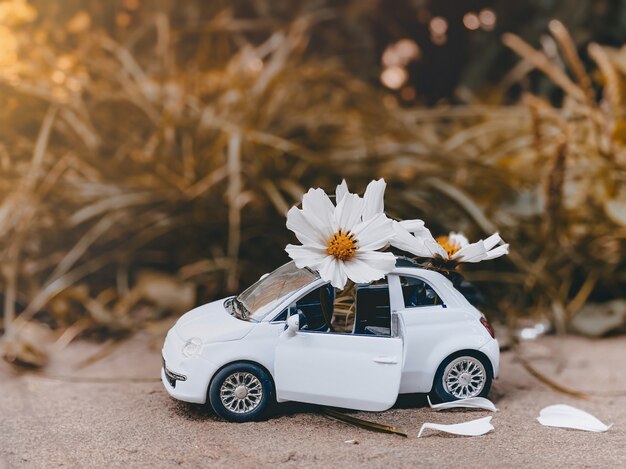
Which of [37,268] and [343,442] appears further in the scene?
[37,268]

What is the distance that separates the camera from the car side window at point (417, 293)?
1489 millimetres

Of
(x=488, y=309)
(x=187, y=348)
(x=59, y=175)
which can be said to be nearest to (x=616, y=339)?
(x=488, y=309)

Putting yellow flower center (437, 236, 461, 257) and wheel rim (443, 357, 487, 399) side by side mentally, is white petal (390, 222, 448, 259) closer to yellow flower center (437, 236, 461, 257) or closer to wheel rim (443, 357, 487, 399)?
yellow flower center (437, 236, 461, 257)

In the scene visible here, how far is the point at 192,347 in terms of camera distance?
1409mm

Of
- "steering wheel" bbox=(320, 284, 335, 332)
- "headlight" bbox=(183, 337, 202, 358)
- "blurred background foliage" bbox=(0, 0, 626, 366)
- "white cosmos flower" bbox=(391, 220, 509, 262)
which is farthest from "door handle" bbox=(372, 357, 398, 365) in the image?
"blurred background foliage" bbox=(0, 0, 626, 366)

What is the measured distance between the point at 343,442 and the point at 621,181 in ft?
4.94

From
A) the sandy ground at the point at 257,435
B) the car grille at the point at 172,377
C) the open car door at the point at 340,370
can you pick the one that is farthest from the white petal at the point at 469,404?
the car grille at the point at 172,377

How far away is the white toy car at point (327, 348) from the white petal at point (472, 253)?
6cm

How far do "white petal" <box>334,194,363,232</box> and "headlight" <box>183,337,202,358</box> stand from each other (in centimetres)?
33

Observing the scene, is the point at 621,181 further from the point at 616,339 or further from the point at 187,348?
the point at 187,348

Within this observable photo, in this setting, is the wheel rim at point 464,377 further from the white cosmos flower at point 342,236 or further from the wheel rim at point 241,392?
the wheel rim at point 241,392

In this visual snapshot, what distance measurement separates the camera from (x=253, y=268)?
218 centimetres

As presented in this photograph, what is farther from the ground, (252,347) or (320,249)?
(320,249)

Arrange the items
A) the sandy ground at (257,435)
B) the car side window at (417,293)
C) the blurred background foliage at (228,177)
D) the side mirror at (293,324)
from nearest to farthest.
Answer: the sandy ground at (257,435) < the side mirror at (293,324) < the car side window at (417,293) < the blurred background foliage at (228,177)
